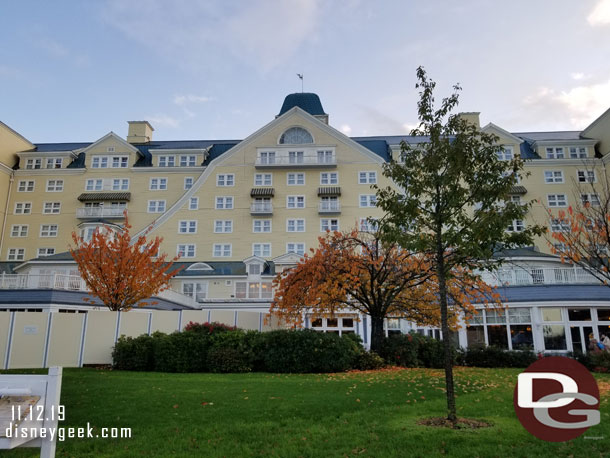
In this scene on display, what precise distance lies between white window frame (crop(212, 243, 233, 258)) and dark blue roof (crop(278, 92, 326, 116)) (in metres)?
19.6

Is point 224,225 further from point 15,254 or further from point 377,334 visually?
point 377,334

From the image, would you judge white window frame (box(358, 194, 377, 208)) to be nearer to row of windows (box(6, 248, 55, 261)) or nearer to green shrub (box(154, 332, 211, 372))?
green shrub (box(154, 332, 211, 372))

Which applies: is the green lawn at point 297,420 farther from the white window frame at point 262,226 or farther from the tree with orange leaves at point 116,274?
the white window frame at point 262,226

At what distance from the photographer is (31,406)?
430 cm

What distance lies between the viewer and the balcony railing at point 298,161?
4500cm

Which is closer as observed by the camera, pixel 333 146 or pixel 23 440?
pixel 23 440

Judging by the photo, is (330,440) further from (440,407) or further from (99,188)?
(99,188)

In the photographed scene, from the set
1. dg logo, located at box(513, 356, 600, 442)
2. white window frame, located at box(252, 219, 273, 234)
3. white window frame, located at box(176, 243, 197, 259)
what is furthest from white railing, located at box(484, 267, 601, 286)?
white window frame, located at box(176, 243, 197, 259)

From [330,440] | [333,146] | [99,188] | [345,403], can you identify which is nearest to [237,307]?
[333,146]

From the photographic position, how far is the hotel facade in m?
43.1

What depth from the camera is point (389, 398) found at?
10.8 meters

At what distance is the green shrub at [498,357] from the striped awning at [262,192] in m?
26.5

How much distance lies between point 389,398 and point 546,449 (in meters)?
4.39

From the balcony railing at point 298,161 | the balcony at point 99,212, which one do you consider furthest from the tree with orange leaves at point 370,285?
the balcony at point 99,212
